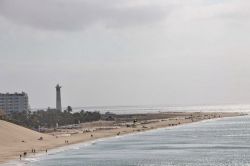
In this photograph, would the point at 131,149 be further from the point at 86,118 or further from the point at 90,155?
the point at 86,118

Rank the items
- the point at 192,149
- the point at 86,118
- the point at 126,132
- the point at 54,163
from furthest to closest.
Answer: the point at 86,118
the point at 126,132
the point at 192,149
the point at 54,163

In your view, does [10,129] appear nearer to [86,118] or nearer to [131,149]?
[131,149]

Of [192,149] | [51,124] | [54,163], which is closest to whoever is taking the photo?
[54,163]

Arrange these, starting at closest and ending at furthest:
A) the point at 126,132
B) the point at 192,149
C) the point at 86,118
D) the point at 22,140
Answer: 1. the point at 192,149
2. the point at 22,140
3. the point at 126,132
4. the point at 86,118

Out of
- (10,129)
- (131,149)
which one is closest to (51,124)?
(10,129)

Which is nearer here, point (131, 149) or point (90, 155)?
point (90, 155)

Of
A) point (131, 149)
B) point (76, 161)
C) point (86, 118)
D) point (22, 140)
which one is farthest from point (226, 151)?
point (86, 118)

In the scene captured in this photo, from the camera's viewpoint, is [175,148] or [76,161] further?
[175,148]

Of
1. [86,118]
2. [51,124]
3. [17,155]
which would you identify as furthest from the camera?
[86,118]
